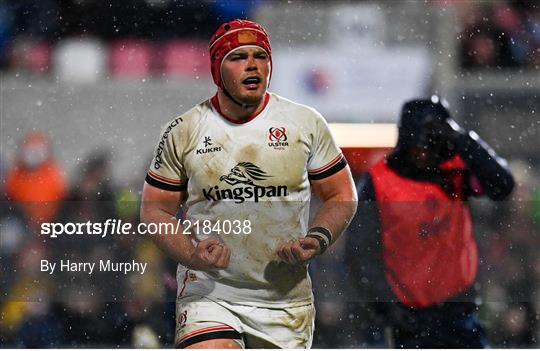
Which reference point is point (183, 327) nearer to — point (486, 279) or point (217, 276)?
point (217, 276)

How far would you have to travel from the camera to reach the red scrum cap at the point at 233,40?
13.1 feet

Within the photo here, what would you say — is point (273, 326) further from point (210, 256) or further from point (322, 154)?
point (322, 154)

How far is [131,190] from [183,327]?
1090mm

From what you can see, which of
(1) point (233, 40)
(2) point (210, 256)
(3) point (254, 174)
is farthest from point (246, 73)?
(2) point (210, 256)

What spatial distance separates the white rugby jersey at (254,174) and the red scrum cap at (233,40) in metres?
0.16

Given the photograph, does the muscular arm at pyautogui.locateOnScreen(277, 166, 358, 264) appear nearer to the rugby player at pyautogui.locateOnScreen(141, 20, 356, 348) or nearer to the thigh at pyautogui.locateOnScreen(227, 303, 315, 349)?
the rugby player at pyautogui.locateOnScreen(141, 20, 356, 348)

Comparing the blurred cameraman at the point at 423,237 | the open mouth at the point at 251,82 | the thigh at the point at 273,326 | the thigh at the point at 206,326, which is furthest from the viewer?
the blurred cameraman at the point at 423,237

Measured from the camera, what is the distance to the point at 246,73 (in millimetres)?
3943

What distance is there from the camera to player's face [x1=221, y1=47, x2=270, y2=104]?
394 cm

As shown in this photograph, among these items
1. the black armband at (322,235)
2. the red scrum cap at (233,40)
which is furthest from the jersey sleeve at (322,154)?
the red scrum cap at (233,40)

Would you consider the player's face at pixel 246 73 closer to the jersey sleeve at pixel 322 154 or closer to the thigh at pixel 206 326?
the jersey sleeve at pixel 322 154

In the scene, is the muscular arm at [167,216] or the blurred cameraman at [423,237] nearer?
the muscular arm at [167,216]

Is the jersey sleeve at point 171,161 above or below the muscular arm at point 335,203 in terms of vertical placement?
above

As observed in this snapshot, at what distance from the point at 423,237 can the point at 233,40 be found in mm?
1340
